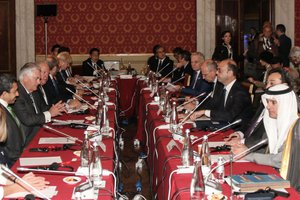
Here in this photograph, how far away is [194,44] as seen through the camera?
1284 centimetres

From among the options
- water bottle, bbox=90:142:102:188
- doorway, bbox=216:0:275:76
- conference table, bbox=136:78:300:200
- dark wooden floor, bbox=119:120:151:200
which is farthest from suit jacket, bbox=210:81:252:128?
doorway, bbox=216:0:275:76

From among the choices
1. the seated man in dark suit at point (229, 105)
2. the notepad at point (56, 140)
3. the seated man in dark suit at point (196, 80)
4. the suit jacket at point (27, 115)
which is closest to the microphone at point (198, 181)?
the notepad at point (56, 140)

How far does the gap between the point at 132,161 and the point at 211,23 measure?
20.8 feet

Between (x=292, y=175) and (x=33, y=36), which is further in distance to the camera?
(x=33, y=36)

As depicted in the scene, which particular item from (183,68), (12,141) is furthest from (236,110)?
(183,68)

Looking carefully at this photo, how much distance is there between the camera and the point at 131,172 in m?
6.45

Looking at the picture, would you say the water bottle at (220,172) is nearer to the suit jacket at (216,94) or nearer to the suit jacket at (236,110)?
the suit jacket at (236,110)

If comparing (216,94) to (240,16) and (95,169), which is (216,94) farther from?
(240,16)

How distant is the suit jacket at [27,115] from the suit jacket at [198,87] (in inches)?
107

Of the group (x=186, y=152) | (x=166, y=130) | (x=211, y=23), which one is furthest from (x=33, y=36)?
(x=186, y=152)

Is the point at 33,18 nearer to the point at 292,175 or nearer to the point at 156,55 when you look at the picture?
the point at 156,55

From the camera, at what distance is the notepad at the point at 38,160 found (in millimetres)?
3994

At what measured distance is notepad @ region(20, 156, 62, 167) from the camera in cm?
399

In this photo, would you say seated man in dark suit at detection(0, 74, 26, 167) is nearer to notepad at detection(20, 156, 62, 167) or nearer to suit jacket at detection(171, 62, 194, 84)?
notepad at detection(20, 156, 62, 167)
